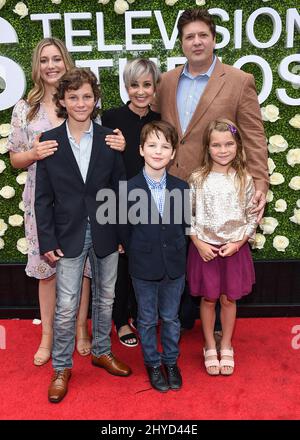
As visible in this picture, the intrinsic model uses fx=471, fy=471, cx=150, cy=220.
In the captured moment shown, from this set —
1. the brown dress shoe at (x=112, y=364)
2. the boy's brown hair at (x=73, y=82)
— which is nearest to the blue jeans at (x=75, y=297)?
the brown dress shoe at (x=112, y=364)

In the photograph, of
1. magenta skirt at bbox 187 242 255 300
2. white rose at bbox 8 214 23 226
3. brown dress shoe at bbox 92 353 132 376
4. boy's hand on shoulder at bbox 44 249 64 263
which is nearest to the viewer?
boy's hand on shoulder at bbox 44 249 64 263

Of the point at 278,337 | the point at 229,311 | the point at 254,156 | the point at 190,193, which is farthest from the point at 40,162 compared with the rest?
the point at 278,337

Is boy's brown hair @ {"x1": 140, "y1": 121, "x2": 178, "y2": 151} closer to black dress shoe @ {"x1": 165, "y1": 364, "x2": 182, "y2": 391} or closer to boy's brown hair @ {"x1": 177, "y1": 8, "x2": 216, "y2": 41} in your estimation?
boy's brown hair @ {"x1": 177, "y1": 8, "x2": 216, "y2": 41}

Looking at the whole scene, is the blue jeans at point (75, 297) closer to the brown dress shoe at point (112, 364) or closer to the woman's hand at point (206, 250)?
the brown dress shoe at point (112, 364)

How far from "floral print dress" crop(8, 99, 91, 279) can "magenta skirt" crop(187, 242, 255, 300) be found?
A: 0.93 m

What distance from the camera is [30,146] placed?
293cm

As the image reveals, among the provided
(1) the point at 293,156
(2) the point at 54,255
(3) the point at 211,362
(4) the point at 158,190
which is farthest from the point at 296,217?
(2) the point at 54,255

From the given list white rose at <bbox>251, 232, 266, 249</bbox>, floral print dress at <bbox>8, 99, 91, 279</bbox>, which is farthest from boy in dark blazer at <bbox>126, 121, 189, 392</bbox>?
white rose at <bbox>251, 232, 266, 249</bbox>

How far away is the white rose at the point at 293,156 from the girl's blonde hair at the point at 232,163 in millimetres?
1069

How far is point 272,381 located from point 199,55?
2.06 meters

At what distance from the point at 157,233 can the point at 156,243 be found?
2.3 inches

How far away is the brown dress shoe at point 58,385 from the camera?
9.02 feet

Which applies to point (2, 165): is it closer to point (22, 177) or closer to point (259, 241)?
point (22, 177)

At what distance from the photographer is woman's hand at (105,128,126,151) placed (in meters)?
2.67
